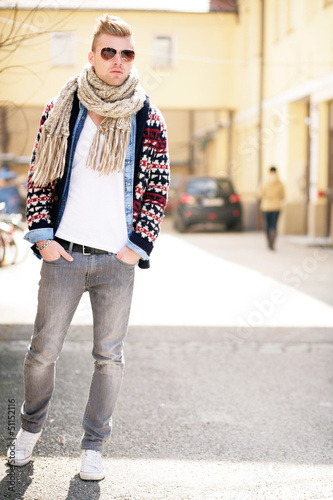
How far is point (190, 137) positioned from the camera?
40.5 m

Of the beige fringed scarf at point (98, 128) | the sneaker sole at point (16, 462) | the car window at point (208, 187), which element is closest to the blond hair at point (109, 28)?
the beige fringed scarf at point (98, 128)

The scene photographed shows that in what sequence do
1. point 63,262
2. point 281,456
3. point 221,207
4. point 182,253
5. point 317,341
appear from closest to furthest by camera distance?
point 63,262 → point 281,456 → point 317,341 → point 182,253 → point 221,207

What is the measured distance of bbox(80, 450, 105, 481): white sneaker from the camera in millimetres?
3537

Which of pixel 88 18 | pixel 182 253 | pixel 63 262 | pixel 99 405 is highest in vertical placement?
pixel 88 18

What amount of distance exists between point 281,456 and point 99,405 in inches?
38.0

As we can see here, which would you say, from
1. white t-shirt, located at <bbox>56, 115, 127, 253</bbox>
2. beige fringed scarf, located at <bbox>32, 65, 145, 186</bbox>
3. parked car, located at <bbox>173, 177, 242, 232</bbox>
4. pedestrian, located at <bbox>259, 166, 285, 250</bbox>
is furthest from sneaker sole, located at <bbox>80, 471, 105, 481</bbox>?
parked car, located at <bbox>173, 177, 242, 232</bbox>

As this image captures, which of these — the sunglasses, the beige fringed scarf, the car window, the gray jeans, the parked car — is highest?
the sunglasses

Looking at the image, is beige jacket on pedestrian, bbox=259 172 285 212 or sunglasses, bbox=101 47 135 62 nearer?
sunglasses, bbox=101 47 135 62

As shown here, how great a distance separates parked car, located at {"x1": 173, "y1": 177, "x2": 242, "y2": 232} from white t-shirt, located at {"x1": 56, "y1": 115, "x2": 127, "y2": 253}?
19381 millimetres

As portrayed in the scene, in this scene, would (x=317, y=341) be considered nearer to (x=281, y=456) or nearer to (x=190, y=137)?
(x=281, y=456)

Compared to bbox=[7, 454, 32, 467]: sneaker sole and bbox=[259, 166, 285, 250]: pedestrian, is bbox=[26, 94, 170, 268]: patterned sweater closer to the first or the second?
bbox=[7, 454, 32, 467]: sneaker sole

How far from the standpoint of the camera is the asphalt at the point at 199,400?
11.6 feet

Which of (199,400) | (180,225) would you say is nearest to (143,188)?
(199,400)

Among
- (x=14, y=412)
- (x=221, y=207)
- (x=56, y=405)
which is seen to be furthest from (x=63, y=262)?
(x=221, y=207)
